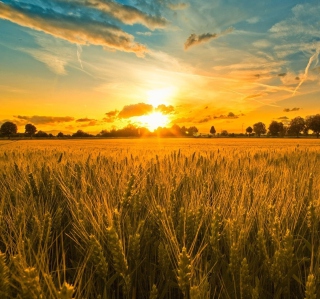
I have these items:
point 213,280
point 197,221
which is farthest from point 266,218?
point 213,280

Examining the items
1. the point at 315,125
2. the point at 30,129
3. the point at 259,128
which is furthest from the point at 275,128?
the point at 30,129

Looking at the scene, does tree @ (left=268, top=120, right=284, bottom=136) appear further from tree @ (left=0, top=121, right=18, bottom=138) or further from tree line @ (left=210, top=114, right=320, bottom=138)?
tree @ (left=0, top=121, right=18, bottom=138)

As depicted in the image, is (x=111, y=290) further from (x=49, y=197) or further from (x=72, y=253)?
(x=49, y=197)

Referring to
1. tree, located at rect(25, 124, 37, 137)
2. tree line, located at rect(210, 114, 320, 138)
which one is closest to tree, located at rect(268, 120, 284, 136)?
tree line, located at rect(210, 114, 320, 138)

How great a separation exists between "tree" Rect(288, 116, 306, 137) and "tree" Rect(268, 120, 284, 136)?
8.45m

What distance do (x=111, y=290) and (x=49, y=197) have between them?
153 cm

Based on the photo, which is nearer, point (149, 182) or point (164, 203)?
point (164, 203)

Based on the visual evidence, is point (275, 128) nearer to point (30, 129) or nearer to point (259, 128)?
point (259, 128)

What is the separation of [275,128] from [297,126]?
15.5m

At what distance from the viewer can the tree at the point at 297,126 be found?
88.7 m

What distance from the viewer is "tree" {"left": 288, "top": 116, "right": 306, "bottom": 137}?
291 feet

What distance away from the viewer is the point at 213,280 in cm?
133

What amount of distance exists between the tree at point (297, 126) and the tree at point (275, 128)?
8447mm

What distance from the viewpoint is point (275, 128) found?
105 m
